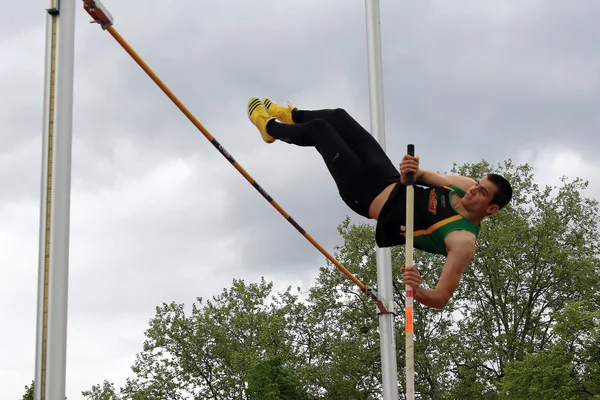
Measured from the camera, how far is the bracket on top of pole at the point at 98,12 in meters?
3.95

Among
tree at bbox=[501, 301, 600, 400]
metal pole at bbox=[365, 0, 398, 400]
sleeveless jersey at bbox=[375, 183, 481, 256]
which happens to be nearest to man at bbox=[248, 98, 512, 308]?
sleeveless jersey at bbox=[375, 183, 481, 256]

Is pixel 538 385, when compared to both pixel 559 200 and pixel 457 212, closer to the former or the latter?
pixel 559 200

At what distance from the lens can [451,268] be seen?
4.11 meters

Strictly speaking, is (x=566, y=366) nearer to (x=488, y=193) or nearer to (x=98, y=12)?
(x=488, y=193)

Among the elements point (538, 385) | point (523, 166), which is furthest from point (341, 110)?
point (523, 166)

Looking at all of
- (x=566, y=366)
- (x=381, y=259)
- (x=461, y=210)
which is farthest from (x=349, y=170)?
(x=566, y=366)

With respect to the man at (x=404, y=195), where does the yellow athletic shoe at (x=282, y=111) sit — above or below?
above

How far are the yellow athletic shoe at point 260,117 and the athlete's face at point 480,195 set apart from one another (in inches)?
53.2

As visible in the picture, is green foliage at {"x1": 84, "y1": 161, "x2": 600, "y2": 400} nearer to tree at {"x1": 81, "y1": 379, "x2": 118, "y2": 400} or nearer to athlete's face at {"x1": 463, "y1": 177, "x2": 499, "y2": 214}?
tree at {"x1": 81, "y1": 379, "x2": 118, "y2": 400}

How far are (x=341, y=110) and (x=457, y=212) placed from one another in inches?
39.0

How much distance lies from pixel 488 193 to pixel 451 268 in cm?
43

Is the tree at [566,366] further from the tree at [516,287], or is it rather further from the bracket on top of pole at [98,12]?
the bracket on top of pole at [98,12]

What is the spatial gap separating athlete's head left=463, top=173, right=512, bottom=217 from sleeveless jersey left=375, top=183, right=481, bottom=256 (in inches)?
3.6

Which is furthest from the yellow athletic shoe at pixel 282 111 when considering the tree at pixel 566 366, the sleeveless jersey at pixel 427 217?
the tree at pixel 566 366
